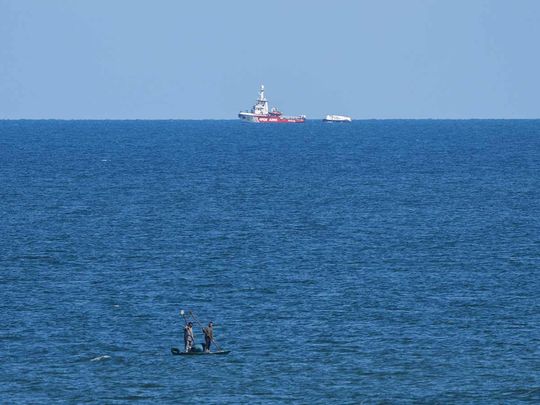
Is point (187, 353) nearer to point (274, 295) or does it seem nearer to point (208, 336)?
point (208, 336)

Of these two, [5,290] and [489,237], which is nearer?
[5,290]

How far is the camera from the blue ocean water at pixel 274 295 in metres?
54.4

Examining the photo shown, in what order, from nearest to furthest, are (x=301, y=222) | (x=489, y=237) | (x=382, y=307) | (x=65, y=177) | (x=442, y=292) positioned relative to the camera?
(x=382, y=307), (x=442, y=292), (x=489, y=237), (x=301, y=222), (x=65, y=177)

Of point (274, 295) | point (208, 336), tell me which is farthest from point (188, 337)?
point (274, 295)

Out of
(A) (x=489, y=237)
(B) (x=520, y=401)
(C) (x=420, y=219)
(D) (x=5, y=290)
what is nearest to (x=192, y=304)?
(D) (x=5, y=290)

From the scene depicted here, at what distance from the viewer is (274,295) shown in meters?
73.2

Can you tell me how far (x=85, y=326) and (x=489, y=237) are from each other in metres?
42.9

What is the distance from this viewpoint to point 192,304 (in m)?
70.4

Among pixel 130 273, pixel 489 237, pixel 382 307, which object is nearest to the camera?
pixel 382 307

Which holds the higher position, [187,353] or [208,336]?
[208,336]

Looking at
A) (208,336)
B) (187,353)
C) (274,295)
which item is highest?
(208,336)

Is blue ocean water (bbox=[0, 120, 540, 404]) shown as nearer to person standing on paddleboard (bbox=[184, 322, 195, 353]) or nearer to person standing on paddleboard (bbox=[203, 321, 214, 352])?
person standing on paddleboard (bbox=[184, 322, 195, 353])

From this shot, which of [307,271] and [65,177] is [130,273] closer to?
[307,271]

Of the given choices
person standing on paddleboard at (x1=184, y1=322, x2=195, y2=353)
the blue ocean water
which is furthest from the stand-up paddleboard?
the blue ocean water
